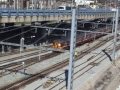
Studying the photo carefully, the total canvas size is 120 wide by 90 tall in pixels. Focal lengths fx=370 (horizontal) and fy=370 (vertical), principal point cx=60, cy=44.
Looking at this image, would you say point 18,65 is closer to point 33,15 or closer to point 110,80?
point 110,80

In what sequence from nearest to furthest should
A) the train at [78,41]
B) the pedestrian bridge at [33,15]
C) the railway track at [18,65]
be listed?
the railway track at [18,65] < the pedestrian bridge at [33,15] < the train at [78,41]

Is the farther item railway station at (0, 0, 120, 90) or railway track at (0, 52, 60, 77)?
railway track at (0, 52, 60, 77)

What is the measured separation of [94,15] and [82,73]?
1782 inches

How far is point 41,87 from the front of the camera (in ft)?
103

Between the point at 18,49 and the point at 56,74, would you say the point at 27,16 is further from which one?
the point at 56,74

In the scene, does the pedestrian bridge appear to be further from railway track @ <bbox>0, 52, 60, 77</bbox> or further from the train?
railway track @ <bbox>0, 52, 60, 77</bbox>

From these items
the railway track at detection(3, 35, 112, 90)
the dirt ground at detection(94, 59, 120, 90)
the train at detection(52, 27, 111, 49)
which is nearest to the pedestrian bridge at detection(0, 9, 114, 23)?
the train at detection(52, 27, 111, 49)

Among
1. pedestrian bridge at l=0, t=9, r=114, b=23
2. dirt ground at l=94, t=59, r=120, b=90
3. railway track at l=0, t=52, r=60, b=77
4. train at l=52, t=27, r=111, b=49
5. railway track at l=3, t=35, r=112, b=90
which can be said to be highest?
pedestrian bridge at l=0, t=9, r=114, b=23

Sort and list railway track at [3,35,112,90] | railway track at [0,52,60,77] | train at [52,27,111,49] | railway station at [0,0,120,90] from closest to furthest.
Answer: railway track at [3,35,112,90] → railway station at [0,0,120,90] → railway track at [0,52,60,77] → train at [52,27,111,49]

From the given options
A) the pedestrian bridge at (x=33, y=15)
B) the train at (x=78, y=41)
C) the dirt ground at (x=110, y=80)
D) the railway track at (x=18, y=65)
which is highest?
the pedestrian bridge at (x=33, y=15)

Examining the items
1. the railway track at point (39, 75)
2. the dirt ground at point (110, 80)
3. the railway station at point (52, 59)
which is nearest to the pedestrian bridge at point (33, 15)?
the railway station at point (52, 59)

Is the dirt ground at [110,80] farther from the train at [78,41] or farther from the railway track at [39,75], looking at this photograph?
the train at [78,41]

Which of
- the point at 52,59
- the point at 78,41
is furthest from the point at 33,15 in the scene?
the point at 78,41

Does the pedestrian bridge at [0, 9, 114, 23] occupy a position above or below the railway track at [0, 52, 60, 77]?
above
